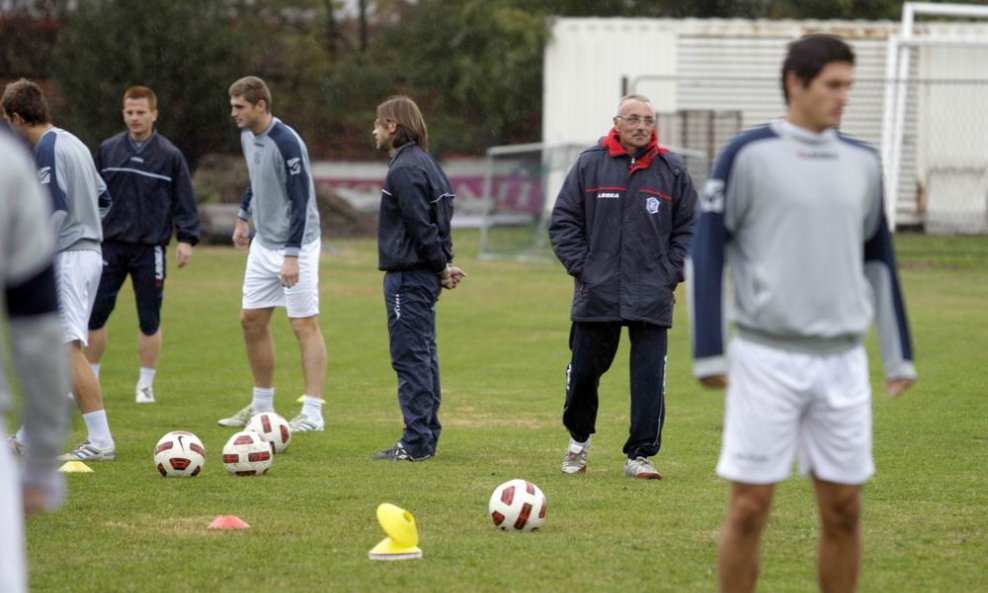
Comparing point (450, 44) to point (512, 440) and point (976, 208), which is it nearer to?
point (976, 208)

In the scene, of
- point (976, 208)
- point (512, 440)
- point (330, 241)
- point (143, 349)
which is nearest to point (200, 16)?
point (330, 241)

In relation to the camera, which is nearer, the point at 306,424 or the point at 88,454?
the point at 88,454

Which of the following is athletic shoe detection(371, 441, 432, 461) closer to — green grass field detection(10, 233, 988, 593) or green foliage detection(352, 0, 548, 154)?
green grass field detection(10, 233, 988, 593)

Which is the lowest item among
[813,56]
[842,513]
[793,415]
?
[842,513]

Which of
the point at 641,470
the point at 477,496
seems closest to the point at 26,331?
the point at 477,496

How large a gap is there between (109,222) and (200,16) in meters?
26.3

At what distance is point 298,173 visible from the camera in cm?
1009

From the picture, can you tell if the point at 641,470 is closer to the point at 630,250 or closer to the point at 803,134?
the point at 630,250

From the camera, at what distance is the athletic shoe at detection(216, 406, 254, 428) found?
35.0ft

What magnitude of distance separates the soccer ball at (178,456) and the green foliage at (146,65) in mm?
28235

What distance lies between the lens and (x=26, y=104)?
8648 mm

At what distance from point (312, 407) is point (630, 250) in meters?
3.17

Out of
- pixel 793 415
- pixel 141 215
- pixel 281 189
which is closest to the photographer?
pixel 793 415

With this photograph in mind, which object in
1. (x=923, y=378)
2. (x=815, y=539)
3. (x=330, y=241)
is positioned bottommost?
(x=330, y=241)
